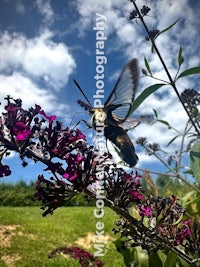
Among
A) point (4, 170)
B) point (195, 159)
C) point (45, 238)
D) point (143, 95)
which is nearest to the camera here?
point (4, 170)

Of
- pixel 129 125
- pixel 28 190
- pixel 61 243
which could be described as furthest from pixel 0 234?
pixel 28 190

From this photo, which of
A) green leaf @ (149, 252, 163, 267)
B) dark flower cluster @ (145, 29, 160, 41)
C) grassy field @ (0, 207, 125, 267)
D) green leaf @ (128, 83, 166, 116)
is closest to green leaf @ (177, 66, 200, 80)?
green leaf @ (128, 83, 166, 116)

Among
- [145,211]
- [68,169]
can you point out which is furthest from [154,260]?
[68,169]

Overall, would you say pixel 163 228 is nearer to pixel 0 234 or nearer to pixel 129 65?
pixel 129 65

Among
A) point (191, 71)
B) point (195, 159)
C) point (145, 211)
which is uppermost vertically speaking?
point (191, 71)

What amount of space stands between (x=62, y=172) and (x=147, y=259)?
1.86 metres

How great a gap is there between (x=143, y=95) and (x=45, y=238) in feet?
29.6

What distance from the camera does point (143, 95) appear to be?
164 centimetres

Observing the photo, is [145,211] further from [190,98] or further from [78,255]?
[78,255]

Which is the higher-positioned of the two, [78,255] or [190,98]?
[190,98]

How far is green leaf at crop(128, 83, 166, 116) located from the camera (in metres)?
1.60

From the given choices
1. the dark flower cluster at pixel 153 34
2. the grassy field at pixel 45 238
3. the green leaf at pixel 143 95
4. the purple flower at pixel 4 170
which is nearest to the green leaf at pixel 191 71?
the green leaf at pixel 143 95

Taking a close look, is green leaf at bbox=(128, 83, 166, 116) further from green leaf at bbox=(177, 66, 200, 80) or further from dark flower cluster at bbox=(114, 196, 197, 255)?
dark flower cluster at bbox=(114, 196, 197, 255)

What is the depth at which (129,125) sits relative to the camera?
1.66 metres
